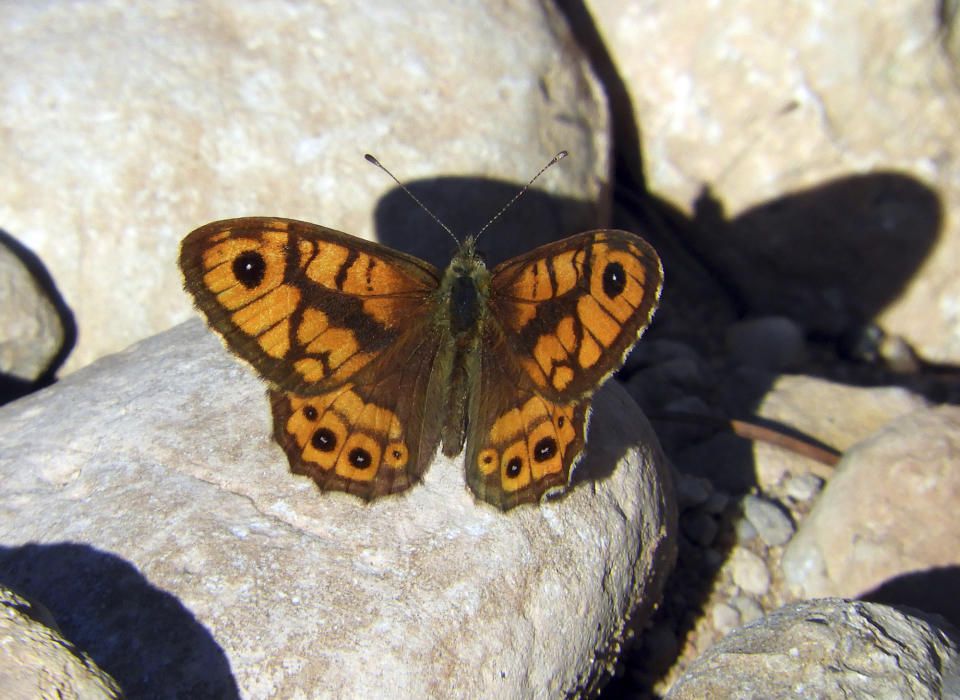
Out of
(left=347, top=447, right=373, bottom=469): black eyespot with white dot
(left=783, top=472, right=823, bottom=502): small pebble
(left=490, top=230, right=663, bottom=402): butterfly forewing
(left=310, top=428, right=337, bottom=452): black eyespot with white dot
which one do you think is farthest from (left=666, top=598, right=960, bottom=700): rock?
(left=783, top=472, right=823, bottom=502): small pebble

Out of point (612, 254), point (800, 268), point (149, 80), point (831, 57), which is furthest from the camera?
point (800, 268)

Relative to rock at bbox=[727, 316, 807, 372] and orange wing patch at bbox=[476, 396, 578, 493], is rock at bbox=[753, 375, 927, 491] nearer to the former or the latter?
rock at bbox=[727, 316, 807, 372]

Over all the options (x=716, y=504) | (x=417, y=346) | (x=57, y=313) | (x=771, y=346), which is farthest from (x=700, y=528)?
(x=57, y=313)

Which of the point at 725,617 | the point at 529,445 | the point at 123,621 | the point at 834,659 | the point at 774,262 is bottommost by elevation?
the point at 725,617

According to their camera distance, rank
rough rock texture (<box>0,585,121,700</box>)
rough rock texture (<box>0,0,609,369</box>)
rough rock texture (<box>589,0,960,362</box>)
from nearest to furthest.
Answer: rough rock texture (<box>0,585,121,700</box>) → rough rock texture (<box>0,0,609,369</box>) → rough rock texture (<box>589,0,960,362</box>)

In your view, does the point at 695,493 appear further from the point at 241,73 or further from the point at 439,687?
the point at 241,73

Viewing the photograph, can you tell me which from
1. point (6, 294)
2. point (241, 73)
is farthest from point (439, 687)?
point (241, 73)

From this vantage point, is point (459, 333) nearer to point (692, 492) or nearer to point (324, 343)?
point (324, 343)

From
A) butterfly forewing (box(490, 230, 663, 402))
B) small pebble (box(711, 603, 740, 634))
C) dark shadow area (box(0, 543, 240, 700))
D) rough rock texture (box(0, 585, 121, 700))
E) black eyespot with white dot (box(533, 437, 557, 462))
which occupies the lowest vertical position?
small pebble (box(711, 603, 740, 634))
